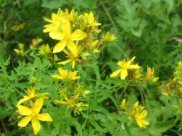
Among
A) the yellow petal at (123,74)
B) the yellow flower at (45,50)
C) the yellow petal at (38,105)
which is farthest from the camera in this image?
the yellow flower at (45,50)

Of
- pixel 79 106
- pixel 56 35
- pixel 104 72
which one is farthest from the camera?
pixel 104 72

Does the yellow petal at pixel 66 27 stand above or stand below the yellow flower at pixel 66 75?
above

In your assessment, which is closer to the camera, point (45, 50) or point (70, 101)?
point (70, 101)

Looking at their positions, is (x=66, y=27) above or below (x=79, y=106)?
above

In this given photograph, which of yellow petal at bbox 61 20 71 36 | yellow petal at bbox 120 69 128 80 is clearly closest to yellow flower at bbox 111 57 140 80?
yellow petal at bbox 120 69 128 80

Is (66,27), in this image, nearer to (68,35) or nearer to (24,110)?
(68,35)

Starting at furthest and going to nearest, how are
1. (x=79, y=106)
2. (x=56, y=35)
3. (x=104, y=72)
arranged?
(x=104, y=72) < (x=56, y=35) < (x=79, y=106)

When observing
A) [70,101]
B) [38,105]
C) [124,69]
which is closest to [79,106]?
[70,101]

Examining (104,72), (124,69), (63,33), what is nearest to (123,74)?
(124,69)

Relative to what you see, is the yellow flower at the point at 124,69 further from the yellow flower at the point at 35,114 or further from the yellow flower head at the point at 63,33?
the yellow flower at the point at 35,114

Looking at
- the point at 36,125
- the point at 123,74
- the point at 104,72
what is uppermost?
the point at 123,74

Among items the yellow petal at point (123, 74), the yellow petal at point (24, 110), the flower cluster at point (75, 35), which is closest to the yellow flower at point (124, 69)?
the yellow petal at point (123, 74)

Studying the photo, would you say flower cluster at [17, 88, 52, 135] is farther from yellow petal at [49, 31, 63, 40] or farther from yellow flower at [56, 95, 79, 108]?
yellow petal at [49, 31, 63, 40]

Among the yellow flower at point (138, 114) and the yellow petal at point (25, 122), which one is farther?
the yellow flower at point (138, 114)
